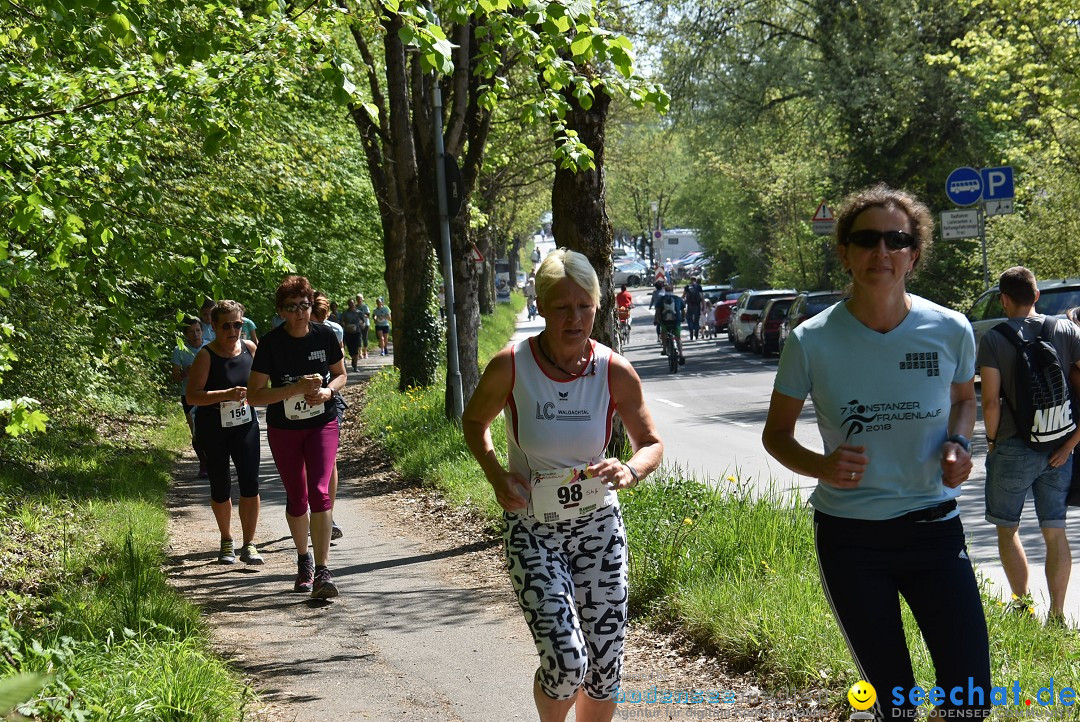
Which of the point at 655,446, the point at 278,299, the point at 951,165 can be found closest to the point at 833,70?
the point at 951,165

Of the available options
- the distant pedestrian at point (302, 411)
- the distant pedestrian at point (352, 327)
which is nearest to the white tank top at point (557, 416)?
the distant pedestrian at point (302, 411)

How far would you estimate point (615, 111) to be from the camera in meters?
37.6

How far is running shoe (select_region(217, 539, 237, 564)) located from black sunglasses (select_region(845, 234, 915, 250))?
6.93m

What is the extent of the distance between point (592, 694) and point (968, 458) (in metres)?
1.57

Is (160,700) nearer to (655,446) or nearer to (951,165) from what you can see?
(655,446)

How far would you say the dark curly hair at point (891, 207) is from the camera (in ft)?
12.1

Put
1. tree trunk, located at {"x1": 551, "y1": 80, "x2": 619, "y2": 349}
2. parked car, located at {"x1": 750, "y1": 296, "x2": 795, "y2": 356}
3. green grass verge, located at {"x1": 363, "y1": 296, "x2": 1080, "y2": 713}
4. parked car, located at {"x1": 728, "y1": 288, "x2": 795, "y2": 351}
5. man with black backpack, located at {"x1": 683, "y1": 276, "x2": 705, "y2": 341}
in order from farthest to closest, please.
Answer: man with black backpack, located at {"x1": 683, "y1": 276, "x2": 705, "y2": 341} < parked car, located at {"x1": 728, "y1": 288, "x2": 795, "y2": 351} < parked car, located at {"x1": 750, "y1": 296, "x2": 795, "y2": 356} < tree trunk, located at {"x1": 551, "y1": 80, "x2": 619, "y2": 349} < green grass verge, located at {"x1": 363, "y1": 296, "x2": 1080, "y2": 713}

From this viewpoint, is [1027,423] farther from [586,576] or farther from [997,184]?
[997,184]

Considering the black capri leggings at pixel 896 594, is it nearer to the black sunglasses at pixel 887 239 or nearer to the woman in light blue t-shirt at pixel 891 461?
the woman in light blue t-shirt at pixel 891 461

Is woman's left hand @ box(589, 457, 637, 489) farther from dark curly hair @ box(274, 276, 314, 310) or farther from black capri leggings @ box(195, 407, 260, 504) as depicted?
black capri leggings @ box(195, 407, 260, 504)

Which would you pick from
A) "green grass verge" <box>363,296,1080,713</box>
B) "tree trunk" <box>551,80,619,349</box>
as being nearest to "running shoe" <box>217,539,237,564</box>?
"green grass verge" <box>363,296,1080,713</box>

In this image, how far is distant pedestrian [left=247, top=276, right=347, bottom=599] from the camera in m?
7.78

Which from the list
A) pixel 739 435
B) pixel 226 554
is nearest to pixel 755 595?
pixel 226 554

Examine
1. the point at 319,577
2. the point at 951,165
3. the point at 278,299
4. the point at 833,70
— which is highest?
the point at 833,70
